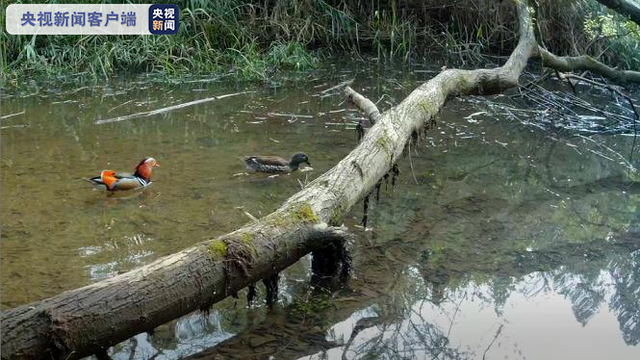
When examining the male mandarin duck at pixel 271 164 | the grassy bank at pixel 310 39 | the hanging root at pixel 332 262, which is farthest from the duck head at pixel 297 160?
the grassy bank at pixel 310 39

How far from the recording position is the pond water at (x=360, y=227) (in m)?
3.96

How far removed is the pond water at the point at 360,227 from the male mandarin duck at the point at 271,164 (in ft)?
0.29

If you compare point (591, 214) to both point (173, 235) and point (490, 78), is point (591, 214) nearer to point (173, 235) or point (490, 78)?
point (490, 78)

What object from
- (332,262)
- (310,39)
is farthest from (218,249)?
(310,39)

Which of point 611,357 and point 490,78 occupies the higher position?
point 490,78

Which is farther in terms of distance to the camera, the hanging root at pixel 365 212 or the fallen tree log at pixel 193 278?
the hanging root at pixel 365 212

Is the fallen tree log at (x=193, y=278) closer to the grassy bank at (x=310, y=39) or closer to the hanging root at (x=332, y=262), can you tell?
the hanging root at (x=332, y=262)

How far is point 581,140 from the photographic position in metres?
7.87

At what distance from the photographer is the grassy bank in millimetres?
10000

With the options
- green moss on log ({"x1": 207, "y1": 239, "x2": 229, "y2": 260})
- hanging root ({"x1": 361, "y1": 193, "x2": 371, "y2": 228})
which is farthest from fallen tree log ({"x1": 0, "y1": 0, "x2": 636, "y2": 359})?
hanging root ({"x1": 361, "y1": 193, "x2": 371, "y2": 228})

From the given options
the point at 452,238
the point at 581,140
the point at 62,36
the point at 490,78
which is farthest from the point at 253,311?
the point at 62,36

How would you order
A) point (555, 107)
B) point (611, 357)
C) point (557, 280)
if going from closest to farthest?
point (611, 357) → point (557, 280) → point (555, 107)

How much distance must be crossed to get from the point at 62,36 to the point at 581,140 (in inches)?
267

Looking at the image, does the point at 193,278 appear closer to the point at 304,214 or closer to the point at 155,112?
the point at 304,214
